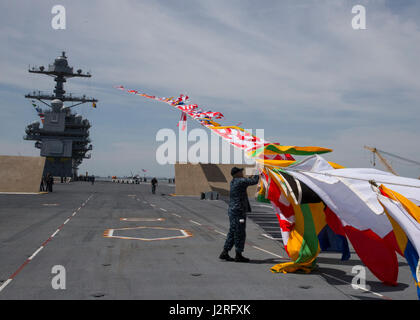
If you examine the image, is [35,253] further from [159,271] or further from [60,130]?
[60,130]

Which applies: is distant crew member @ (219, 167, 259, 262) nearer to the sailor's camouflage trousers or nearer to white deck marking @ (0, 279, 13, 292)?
the sailor's camouflage trousers

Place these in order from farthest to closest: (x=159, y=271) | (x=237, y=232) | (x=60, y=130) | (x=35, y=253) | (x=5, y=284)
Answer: (x=60, y=130)
(x=35, y=253)
(x=237, y=232)
(x=159, y=271)
(x=5, y=284)

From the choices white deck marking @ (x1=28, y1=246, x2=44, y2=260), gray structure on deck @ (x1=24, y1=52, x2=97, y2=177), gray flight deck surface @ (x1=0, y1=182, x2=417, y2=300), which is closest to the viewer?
gray flight deck surface @ (x1=0, y1=182, x2=417, y2=300)

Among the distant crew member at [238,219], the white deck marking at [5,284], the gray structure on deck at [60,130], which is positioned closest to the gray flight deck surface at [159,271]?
the white deck marking at [5,284]

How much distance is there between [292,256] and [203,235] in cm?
605

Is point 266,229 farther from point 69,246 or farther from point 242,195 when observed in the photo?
point 69,246

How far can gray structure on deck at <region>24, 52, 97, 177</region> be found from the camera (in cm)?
8675

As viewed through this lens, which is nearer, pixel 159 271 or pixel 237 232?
pixel 159 271

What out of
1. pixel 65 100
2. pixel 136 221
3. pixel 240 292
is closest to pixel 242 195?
pixel 240 292

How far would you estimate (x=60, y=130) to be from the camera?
284 ft

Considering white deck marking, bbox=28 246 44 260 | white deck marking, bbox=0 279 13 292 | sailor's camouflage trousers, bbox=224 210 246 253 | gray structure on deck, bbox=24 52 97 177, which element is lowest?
white deck marking, bbox=28 246 44 260

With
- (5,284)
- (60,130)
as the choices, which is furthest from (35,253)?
(60,130)

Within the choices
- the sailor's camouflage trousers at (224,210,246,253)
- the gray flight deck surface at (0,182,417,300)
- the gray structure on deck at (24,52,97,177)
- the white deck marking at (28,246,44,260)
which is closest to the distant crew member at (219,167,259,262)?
the sailor's camouflage trousers at (224,210,246,253)

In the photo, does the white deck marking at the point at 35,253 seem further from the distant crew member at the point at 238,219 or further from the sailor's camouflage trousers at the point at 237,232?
the sailor's camouflage trousers at the point at 237,232
